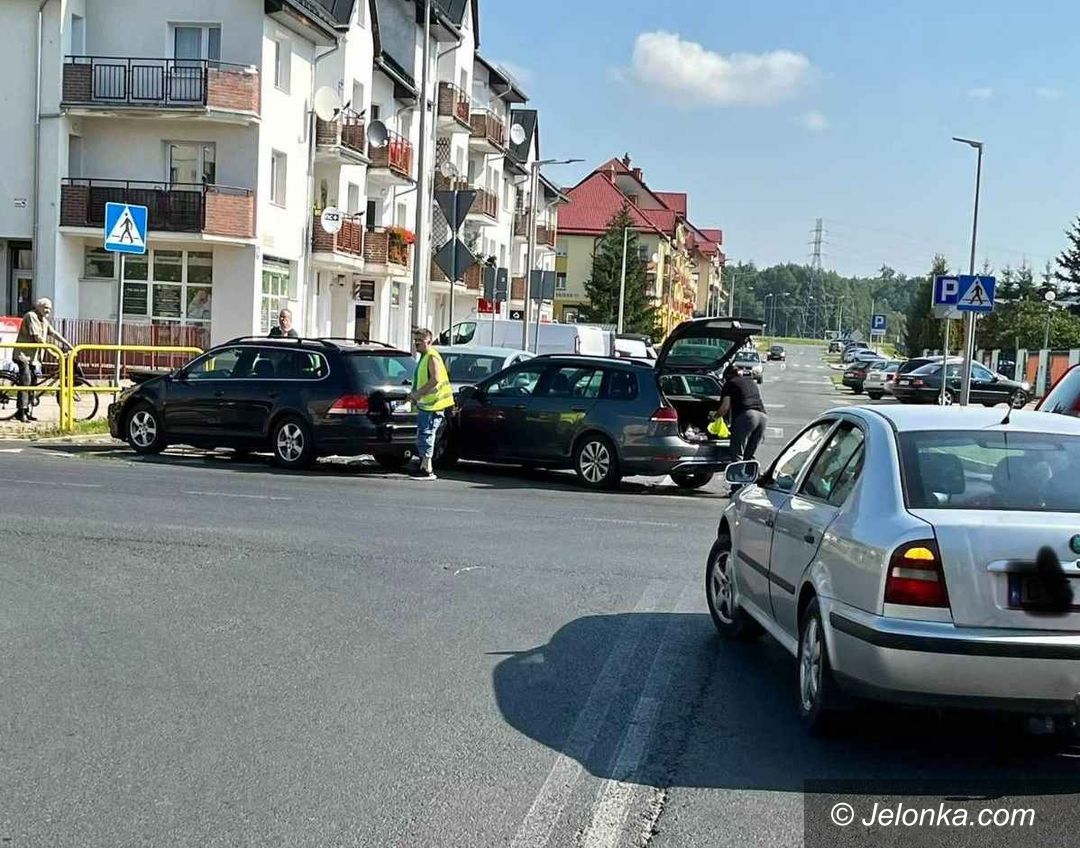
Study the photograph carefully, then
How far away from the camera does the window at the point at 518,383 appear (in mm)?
18062

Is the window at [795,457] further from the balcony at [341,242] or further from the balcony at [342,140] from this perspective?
the balcony at [342,140]

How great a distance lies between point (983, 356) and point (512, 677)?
80.5 meters

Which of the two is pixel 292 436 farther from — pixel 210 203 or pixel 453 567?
pixel 210 203

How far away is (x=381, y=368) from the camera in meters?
18.3

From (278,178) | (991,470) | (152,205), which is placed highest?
(278,178)

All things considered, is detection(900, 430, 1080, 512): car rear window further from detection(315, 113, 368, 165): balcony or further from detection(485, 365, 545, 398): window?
detection(315, 113, 368, 165): balcony

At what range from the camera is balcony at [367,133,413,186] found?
45562 mm

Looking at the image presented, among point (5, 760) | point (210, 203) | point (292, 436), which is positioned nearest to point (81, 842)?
point (5, 760)

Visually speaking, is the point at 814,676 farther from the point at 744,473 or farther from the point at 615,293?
the point at 615,293

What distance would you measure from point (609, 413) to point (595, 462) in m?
0.65

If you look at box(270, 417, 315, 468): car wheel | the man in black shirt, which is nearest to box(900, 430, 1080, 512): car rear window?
the man in black shirt

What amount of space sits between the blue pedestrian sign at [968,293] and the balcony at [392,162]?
2187 centimetres

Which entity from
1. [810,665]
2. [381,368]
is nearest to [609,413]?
[381,368]

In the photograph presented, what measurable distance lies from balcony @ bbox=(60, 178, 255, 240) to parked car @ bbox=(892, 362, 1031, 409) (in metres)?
22.1
